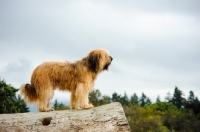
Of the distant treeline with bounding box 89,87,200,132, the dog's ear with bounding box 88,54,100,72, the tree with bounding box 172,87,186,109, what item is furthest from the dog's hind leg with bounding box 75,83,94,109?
the tree with bounding box 172,87,186,109

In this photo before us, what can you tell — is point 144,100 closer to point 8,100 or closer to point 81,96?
point 8,100

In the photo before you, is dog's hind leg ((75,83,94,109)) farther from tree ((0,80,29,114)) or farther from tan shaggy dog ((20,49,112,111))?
tree ((0,80,29,114))

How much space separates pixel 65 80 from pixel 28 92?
4.21 feet

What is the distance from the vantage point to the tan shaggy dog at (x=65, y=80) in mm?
9688

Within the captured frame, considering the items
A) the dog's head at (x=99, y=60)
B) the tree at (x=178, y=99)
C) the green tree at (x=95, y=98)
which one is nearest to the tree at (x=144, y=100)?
the tree at (x=178, y=99)

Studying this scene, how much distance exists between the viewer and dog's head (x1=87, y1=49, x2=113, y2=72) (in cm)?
993

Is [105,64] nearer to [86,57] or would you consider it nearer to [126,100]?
[86,57]

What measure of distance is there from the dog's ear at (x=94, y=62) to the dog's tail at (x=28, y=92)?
206 cm

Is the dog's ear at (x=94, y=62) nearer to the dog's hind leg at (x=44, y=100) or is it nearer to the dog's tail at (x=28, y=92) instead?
the dog's hind leg at (x=44, y=100)

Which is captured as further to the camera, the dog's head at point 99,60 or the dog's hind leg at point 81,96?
the dog's head at point 99,60

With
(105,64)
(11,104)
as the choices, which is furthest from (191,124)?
(105,64)

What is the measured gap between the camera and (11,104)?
91.4 ft

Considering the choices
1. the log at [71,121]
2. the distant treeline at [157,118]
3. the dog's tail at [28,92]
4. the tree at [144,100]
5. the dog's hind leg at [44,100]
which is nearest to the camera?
the log at [71,121]

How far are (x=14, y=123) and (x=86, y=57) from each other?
10.9 feet
